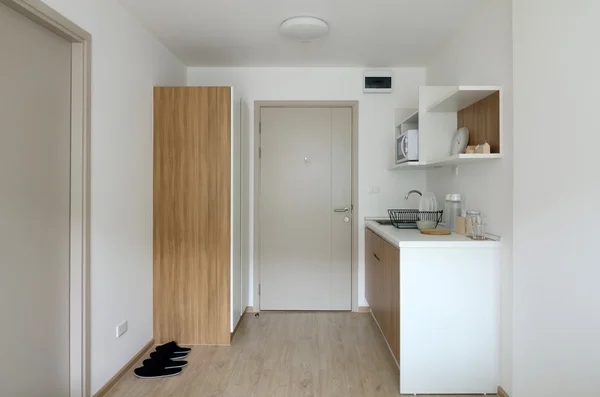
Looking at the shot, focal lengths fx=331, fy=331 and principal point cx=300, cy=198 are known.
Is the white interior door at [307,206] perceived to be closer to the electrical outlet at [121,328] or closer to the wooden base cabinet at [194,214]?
the wooden base cabinet at [194,214]

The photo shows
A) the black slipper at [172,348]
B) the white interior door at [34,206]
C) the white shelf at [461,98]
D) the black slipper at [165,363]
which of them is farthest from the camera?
the black slipper at [172,348]

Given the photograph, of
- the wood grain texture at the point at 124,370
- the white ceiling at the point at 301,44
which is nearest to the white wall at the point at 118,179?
the wood grain texture at the point at 124,370

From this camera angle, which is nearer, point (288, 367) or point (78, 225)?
point (78, 225)

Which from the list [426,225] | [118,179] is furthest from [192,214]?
[426,225]

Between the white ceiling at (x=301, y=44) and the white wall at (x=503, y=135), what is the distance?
7.8 inches

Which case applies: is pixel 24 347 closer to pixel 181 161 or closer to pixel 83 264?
pixel 83 264

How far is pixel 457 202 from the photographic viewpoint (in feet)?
8.37

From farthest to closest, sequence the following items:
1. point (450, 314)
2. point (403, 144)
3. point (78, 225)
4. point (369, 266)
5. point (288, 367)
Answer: point (369, 266), point (403, 144), point (288, 367), point (450, 314), point (78, 225)

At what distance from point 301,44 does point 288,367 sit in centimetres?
265

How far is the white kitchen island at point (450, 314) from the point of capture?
2.03 metres

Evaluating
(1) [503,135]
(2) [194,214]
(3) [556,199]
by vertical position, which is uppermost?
(1) [503,135]

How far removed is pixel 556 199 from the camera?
5.14 feet

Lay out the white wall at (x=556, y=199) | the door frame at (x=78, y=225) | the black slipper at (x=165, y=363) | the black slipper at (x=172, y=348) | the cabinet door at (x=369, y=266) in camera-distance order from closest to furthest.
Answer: the white wall at (x=556, y=199), the door frame at (x=78, y=225), the black slipper at (x=165, y=363), the black slipper at (x=172, y=348), the cabinet door at (x=369, y=266)

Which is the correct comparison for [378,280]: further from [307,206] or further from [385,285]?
[307,206]
